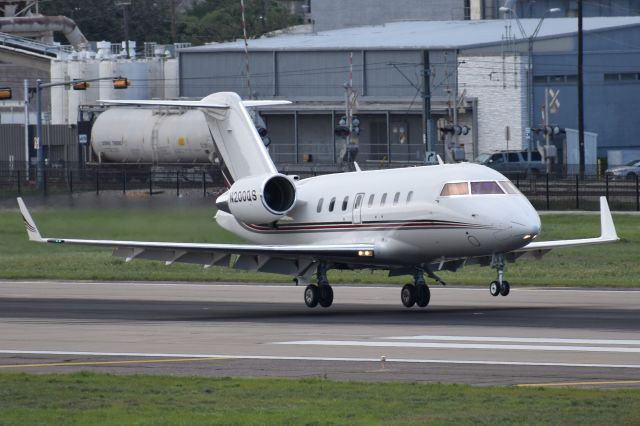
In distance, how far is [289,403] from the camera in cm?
1587

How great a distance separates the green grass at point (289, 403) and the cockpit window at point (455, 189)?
35.5 ft

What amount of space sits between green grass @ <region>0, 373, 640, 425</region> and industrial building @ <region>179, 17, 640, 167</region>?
5993cm

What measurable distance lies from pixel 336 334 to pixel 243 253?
5.34 meters

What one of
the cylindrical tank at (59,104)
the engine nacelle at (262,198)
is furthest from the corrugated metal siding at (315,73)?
the engine nacelle at (262,198)

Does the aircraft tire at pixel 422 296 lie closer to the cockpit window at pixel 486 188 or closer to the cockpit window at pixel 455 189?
the cockpit window at pixel 455 189

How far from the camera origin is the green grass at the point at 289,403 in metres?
14.7

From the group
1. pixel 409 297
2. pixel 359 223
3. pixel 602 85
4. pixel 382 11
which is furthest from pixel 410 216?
pixel 382 11

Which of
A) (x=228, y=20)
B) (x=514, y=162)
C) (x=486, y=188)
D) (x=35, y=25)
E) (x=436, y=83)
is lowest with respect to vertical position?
(x=514, y=162)

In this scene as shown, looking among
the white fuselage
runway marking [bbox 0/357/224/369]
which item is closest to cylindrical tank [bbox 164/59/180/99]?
the white fuselage

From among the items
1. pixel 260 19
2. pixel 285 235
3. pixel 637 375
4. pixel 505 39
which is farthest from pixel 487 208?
pixel 260 19

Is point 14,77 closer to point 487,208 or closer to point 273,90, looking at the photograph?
point 273,90

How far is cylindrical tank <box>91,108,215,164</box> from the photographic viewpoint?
6894 cm

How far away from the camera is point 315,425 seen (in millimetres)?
14344

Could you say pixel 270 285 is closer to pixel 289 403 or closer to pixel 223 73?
pixel 289 403
